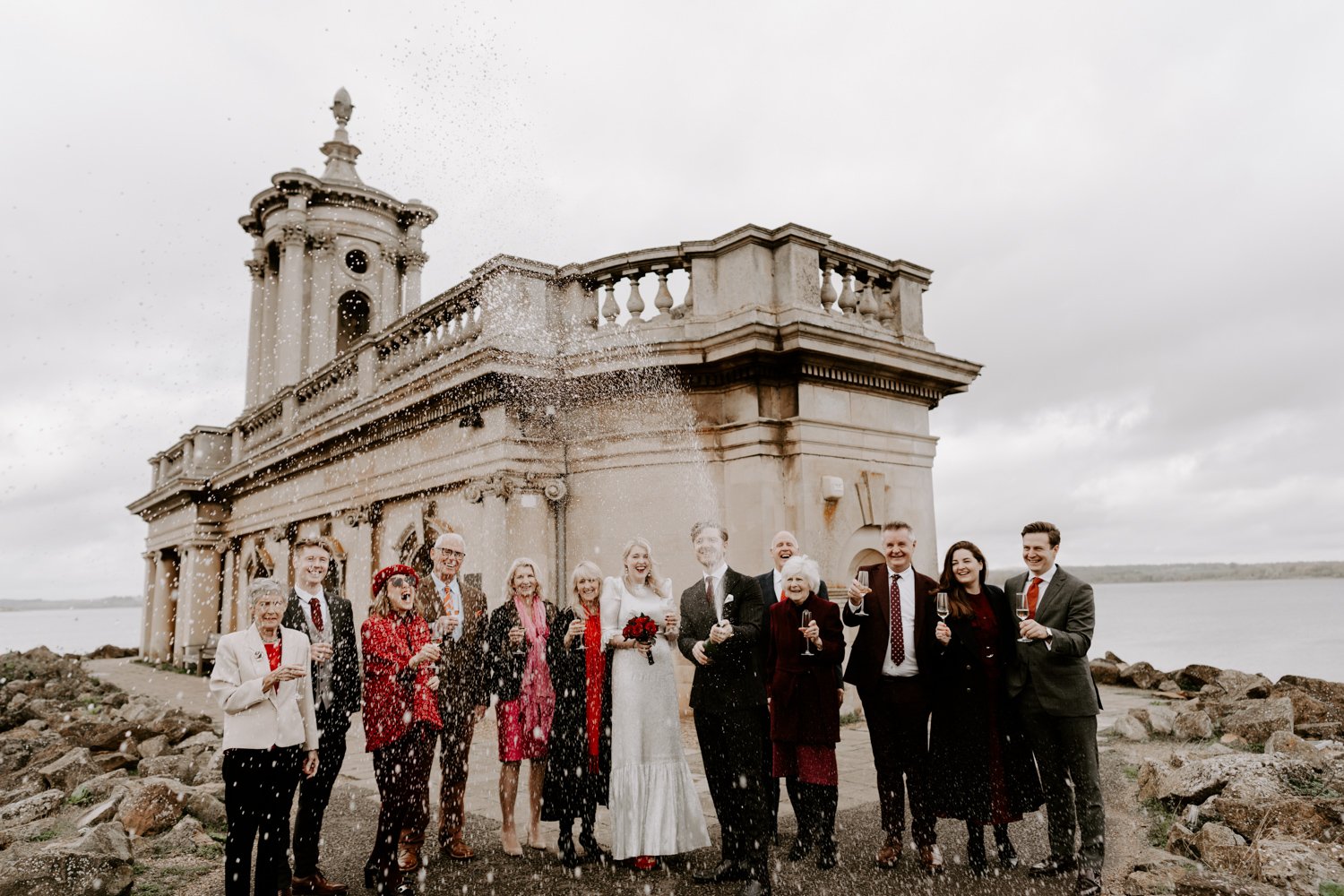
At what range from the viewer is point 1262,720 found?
8.27 metres

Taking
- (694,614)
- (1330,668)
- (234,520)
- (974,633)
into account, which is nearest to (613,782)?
(694,614)

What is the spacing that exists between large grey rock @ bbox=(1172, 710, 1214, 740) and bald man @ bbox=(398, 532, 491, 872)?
7.18 m

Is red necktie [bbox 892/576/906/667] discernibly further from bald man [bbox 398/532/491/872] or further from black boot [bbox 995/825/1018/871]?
→ bald man [bbox 398/532/491/872]

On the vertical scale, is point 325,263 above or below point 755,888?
above

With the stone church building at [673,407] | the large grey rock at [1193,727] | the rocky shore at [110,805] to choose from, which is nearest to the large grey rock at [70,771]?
the rocky shore at [110,805]

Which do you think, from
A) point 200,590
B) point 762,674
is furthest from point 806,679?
point 200,590

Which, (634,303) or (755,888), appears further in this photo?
(634,303)

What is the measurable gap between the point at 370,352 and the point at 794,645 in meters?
10.2

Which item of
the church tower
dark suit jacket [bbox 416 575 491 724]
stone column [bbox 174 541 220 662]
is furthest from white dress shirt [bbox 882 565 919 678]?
stone column [bbox 174 541 220 662]

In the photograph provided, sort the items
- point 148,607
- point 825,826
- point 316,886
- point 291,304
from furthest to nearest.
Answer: point 148,607 → point 291,304 → point 825,826 → point 316,886

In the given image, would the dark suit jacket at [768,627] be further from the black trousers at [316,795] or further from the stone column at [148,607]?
the stone column at [148,607]

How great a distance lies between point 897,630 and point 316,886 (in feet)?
12.3

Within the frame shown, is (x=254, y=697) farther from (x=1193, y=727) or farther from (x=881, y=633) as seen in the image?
(x=1193, y=727)

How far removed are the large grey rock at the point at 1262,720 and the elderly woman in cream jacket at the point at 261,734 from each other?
27.6 ft
